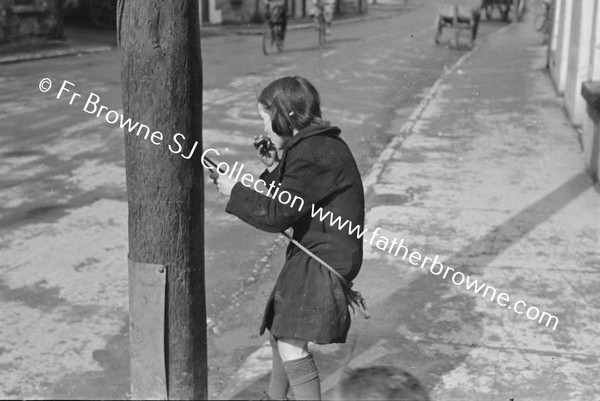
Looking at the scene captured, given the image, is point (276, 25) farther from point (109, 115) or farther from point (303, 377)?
point (303, 377)

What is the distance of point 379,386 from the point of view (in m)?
4.54

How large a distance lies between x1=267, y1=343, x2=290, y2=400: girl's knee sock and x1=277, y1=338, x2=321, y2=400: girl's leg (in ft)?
0.73

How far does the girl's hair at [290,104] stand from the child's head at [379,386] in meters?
1.51

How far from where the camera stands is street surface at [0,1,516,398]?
16.5ft

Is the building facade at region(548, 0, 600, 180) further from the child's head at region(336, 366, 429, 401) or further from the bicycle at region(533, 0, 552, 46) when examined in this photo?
the bicycle at region(533, 0, 552, 46)

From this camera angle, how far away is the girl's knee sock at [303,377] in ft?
12.4

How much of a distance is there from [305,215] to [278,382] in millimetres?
884

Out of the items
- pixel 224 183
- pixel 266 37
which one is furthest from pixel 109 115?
pixel 266 37

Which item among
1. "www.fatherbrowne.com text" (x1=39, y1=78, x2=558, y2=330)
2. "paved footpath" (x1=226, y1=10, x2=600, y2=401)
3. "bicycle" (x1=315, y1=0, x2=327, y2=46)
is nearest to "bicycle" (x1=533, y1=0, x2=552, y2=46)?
"bicycle" (x1=315, y1=0, x2=327, y2=46)

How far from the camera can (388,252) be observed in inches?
265

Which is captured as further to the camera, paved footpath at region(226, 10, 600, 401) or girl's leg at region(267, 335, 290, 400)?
paved footpath at region(226, 10, 600, 401)

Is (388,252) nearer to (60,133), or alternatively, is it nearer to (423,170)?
(423,170)

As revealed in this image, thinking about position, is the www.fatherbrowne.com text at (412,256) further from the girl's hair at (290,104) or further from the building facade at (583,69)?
the building facade at (583,69)

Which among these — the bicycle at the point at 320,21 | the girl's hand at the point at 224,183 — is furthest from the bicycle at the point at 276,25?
the girl's hand at the point at 224,183
